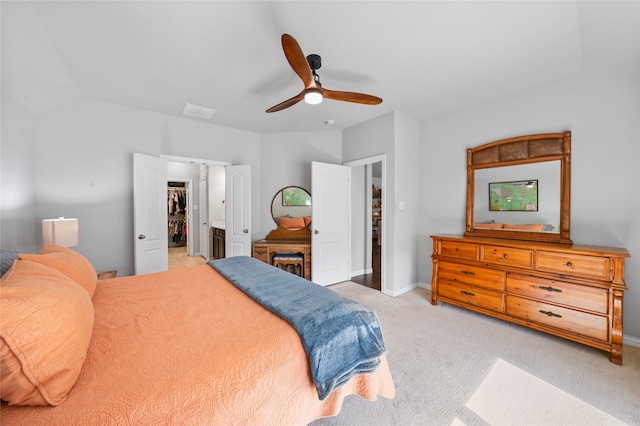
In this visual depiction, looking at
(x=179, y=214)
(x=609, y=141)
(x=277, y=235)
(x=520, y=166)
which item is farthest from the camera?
(x=179, y=214)

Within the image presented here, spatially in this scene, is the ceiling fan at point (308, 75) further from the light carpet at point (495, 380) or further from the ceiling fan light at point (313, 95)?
the light carpet at point (495, 380)

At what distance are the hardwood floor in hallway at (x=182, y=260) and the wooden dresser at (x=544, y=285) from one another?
488cm

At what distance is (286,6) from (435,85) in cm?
187

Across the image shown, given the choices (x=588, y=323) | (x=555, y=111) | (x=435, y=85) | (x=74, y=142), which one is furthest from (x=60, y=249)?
(x=555, y=111)

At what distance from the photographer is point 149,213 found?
331cm

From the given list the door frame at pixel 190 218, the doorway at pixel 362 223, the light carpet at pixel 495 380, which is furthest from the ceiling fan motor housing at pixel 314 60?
the door frame at pixel 190 218

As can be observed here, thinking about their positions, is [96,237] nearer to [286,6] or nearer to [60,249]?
[60,249]

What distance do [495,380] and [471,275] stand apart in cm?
123

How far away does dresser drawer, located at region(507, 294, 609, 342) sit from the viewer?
209 centimetres

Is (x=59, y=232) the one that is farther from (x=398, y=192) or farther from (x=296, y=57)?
(x=398, y=192)

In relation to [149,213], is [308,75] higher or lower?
higher

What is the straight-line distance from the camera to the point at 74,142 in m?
2.92

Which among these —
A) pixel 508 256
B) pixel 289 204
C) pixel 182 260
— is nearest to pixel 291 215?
pixel 289 204

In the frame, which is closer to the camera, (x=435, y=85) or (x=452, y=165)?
(x=435, y=85)
